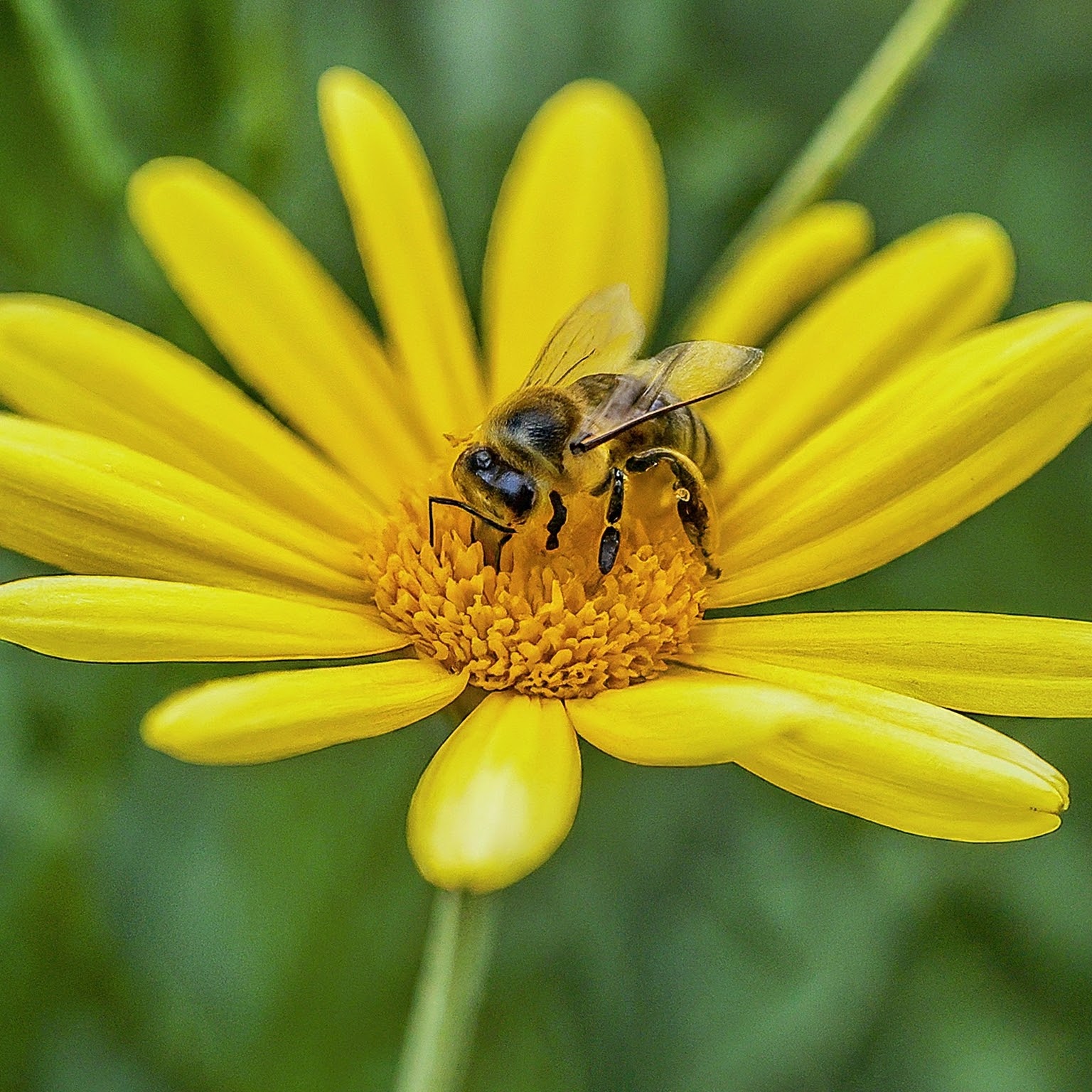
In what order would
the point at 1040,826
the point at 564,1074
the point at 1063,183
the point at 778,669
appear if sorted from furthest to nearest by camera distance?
1. the point at 1063,183
2. the point at 564,1074
3. the point at 778,669
4. the point at 1040,826

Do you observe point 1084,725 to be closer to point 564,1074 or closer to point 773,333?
point 773,333

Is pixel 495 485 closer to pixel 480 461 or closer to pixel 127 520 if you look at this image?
pixel 480 461

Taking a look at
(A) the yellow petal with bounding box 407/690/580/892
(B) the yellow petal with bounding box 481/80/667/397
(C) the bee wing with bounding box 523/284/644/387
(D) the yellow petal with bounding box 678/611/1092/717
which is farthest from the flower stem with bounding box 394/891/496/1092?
(B) the yellow petal with bounding box 481/80/667/397

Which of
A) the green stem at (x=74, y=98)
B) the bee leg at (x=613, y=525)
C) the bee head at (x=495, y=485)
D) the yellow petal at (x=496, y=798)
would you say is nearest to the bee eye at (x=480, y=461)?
the bee head at (x=495, y=485)

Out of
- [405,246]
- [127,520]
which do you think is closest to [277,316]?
[405,246]

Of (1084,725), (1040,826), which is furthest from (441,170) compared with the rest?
(1040,826)
